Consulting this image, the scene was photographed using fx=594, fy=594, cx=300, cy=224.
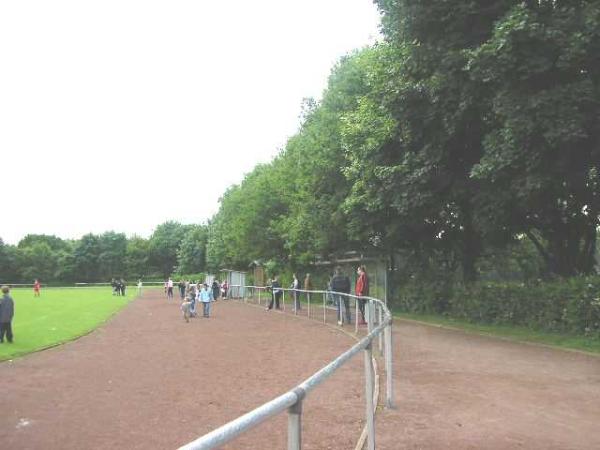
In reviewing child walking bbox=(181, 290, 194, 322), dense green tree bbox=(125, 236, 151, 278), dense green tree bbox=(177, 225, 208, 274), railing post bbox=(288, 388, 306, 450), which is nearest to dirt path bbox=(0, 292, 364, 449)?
railing post bbox=(288, 388, 306, 450)

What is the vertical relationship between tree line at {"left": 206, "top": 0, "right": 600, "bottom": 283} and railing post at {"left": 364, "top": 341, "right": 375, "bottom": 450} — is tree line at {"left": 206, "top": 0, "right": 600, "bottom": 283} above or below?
above

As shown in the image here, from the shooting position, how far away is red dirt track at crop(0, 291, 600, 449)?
21.6ft

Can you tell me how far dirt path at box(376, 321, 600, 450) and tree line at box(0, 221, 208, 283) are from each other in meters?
86.6

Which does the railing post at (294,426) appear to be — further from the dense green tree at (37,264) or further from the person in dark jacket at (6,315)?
the dense green tree at (37,264)

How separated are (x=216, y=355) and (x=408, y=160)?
8347mm

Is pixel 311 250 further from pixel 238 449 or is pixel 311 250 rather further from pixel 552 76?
pixel 238 449

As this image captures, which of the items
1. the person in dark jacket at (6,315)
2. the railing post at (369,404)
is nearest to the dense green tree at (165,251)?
the person in dark jacket at (6,315)

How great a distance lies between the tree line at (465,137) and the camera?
41.7ft

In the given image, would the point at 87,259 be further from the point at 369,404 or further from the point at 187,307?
the point at 369,404

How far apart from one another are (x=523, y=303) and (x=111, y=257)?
10138 cm

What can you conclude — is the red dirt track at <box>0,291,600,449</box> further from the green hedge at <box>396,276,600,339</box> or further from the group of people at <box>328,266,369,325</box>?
the group of people at <box>328,266,369,325</box>

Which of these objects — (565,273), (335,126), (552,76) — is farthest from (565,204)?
(335,126)

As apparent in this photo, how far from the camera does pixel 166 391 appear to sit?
9.45m

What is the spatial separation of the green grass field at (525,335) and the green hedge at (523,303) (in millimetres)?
290
